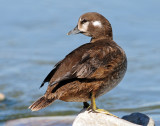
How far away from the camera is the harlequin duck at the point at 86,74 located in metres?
6.13

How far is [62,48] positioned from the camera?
1129 cm

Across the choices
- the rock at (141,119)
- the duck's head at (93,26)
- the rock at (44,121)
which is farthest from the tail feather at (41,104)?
the rock at (44,121)

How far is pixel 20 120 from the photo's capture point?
332 inches

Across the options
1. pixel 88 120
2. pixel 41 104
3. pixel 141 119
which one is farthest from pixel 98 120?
pixel 141 119

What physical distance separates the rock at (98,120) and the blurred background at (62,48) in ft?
6.18

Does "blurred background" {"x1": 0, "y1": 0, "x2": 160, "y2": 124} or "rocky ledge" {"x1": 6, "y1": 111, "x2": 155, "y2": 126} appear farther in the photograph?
"blurred background" {"x1": 0, "y1": 0, "x2": 160, "y2": 124}

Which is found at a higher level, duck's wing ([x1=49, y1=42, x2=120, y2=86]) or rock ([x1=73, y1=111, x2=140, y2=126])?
duck's wing ([x1=49, y1=42, x2=120, y2=86])

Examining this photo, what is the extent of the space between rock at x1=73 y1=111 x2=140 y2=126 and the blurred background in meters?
1.88

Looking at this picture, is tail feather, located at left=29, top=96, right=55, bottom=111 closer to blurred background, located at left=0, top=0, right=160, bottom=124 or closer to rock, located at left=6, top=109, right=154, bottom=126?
rock, located at left=6, top=109, right=154, bottom=126

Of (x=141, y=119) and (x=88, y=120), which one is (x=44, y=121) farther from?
(x=88, y=120)

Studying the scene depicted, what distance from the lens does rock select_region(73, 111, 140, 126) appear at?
6297mm

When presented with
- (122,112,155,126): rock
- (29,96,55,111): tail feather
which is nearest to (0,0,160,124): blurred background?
(122,112,155,126): rock

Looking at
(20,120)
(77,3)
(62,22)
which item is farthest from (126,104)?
(77,3)

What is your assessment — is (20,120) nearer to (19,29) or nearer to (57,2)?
(19,29)
